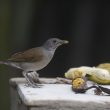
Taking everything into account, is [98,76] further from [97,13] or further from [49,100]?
[97,13]

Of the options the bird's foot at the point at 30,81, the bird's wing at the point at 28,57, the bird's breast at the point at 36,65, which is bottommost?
the bird's foot at the point at 30,81

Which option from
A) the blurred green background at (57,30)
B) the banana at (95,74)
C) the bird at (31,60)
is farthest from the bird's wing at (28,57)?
the blurred green background at (57,30)

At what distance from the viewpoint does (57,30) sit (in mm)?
5309

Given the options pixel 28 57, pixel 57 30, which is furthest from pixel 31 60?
pixel 57 30

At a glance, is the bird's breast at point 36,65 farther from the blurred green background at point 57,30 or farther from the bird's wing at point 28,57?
the blurred green background at point 57,30

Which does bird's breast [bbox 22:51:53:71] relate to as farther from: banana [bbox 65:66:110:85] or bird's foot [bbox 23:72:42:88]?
banana [bbox 65:66:110:85]

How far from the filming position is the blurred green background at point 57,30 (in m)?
5.22

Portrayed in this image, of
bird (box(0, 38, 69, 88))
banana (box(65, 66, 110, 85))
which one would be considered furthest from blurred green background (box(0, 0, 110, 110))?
bird (box(0, 38, 69, 88))

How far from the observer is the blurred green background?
205 inches

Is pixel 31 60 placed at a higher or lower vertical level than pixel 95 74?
higher

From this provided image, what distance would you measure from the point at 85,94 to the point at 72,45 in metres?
1.72

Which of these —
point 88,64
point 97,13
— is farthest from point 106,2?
point 88,64

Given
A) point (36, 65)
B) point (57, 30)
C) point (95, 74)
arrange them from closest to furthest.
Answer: point (36, 65) < point (95, 74) < point (57, 30)

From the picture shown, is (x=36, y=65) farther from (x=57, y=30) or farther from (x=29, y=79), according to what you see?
(x=57, y=30)
